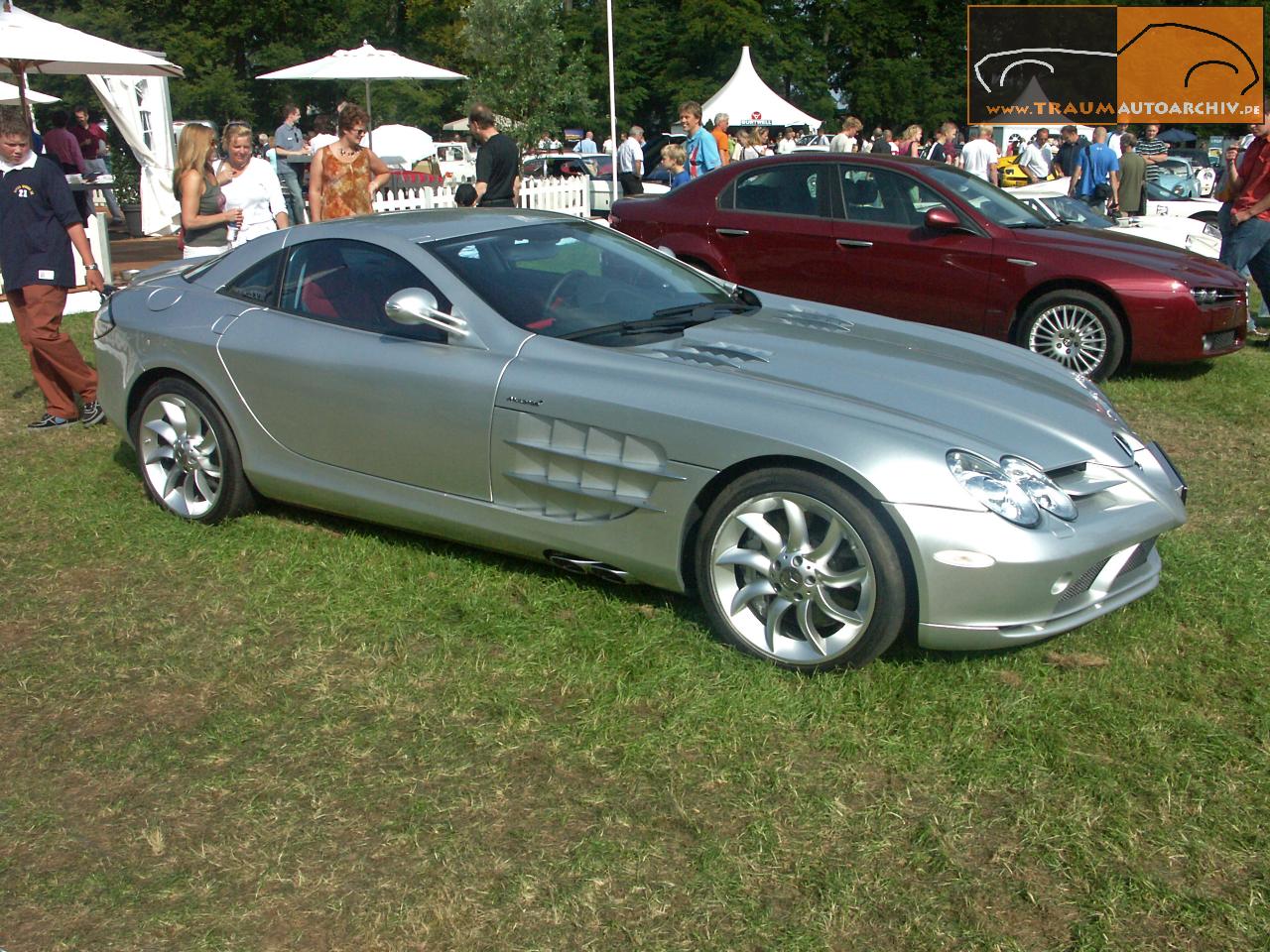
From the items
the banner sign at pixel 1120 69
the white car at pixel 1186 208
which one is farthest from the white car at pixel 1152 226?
the banner sign at pixel 1120 69

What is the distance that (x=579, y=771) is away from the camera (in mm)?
3492

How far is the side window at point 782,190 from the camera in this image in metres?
9.00

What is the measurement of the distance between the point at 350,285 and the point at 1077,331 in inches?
199

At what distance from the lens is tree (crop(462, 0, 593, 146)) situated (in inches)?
1451

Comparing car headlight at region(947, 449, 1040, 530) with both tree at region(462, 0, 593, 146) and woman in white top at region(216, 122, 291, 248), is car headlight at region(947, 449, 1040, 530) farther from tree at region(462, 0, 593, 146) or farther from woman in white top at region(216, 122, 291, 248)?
tree at region(462, 0, 593, 146)

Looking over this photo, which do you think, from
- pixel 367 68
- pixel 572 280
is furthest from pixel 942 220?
pixel 367 68

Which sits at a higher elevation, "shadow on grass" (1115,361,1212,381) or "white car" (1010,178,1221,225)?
"white car" (1010,178,1221,225)

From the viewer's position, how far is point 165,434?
5543 millimetres

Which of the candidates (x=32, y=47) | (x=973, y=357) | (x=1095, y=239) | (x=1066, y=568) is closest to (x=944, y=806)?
(x=1066, y=568)

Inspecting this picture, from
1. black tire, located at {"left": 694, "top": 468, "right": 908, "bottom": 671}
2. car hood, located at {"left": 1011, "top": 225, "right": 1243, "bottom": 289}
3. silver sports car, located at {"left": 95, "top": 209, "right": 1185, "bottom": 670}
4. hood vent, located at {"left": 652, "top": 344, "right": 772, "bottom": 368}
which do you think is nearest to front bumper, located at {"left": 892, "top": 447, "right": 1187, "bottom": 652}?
silver sports car, located at {"left": 95, "top": 209, "right": 1185, "bottom": 670}

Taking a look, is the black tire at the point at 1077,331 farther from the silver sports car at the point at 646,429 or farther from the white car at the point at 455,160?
the white car at the point at 455,160

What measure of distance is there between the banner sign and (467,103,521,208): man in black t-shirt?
59.9 feet

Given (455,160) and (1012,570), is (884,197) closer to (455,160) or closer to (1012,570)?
(1012,570)

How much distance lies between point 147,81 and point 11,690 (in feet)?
58.7
